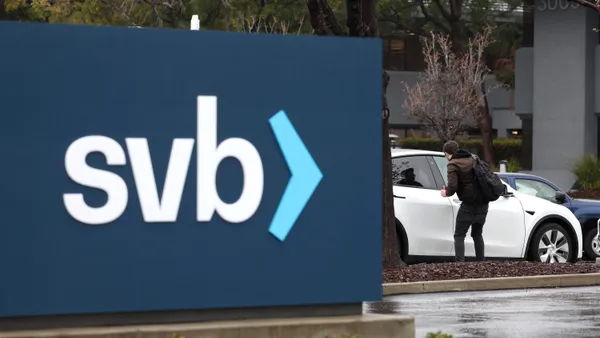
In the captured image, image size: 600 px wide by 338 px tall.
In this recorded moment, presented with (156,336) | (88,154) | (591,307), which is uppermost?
(88,154)

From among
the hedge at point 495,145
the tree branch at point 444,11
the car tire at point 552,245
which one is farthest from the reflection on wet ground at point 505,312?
the hedge at point 495,145

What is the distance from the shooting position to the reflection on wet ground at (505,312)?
10672 millimetres

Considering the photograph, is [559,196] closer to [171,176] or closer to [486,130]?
[171,176]

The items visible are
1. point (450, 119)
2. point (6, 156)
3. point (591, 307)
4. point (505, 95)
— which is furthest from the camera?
point (505, 95)

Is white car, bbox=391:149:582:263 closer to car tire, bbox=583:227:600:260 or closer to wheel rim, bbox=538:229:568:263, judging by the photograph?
wheel rim, bbox=538:229:568:263

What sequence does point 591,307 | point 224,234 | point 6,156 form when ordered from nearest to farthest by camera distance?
point 6,156 < point 224,234 < point 591,307

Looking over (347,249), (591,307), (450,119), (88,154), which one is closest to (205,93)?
(88,154)

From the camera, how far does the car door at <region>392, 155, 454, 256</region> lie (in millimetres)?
17469

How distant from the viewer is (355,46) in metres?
8.78

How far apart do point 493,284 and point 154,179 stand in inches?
329

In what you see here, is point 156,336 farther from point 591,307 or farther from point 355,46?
point 591,307

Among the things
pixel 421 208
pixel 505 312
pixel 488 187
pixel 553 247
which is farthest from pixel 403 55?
pixel 505 312

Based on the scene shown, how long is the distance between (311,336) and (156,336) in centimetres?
103

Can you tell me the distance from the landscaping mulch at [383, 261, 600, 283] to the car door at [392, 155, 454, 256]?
81cm
